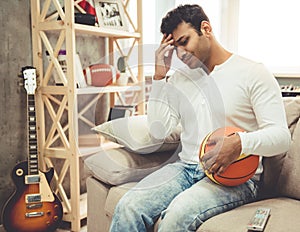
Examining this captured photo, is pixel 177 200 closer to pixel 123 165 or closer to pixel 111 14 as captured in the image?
pixel 123 165

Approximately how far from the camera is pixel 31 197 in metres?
2.24

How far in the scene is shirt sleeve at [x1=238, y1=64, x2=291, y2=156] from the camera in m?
1.42

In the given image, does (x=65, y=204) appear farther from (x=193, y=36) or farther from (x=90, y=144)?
(x=193, y=36)

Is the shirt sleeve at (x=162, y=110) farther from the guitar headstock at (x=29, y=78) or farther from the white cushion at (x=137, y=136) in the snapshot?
the guitar headstock at (x=29, y=78)

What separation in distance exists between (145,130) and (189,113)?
0.87 feet

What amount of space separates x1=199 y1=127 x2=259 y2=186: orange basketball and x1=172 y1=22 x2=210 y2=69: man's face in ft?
1.22

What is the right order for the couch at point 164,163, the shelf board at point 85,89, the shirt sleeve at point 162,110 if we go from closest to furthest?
the couch at point 164,163 → the shirt sleeve at point 162,110 → the shelf board at point 85,89

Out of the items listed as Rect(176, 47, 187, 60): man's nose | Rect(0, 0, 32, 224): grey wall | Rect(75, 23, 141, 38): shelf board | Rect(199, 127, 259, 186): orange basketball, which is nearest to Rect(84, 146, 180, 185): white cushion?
Rect(199, 127, 259, 186): orange basketball

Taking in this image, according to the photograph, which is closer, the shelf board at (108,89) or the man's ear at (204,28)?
the man's ear at (204,28)

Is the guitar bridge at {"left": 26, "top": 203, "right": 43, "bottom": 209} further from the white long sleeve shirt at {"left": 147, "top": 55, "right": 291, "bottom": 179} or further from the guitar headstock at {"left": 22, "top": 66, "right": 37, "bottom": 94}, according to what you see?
the white long sleeve shirt at {"left": 147, "top": 55, "right": 291, "bottom": 179}

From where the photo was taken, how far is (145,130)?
1878mm

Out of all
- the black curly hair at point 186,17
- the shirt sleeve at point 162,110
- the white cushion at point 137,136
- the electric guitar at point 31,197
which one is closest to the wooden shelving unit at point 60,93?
the electric guitar at point 31,197

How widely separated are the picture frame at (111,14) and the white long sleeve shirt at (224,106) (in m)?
1.10

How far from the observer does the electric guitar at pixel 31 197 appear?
7.25ft
